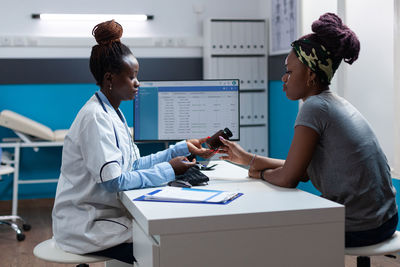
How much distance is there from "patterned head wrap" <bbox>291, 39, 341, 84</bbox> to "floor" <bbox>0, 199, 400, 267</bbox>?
151 centimetres

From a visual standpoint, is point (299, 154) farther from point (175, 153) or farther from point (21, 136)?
point (21, 136)

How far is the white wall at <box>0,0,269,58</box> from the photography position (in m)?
4.43

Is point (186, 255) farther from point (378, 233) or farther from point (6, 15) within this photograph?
point (6, 15)

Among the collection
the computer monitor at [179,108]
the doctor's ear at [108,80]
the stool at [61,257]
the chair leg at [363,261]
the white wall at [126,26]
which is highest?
the white wall at [126,26]

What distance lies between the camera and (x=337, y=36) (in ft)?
5.97

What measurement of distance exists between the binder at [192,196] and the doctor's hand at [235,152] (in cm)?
37

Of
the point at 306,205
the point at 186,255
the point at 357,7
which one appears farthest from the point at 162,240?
the point at 357,7

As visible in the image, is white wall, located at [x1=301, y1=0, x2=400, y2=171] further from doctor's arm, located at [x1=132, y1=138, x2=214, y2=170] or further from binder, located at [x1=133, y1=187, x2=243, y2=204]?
binder, located at [x1=133, y1=187, x2=243, y2=204]

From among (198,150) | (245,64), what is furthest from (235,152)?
(245,64)

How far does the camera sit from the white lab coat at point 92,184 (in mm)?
1729

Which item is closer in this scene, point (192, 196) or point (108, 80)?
point (192, 196)

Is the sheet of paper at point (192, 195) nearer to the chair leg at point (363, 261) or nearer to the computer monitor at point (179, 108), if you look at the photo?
the chair leg at point (363, 261)

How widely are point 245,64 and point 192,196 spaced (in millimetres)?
3120

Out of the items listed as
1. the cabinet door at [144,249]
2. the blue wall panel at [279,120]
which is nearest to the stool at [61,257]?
the cabinet door at [144,249]
